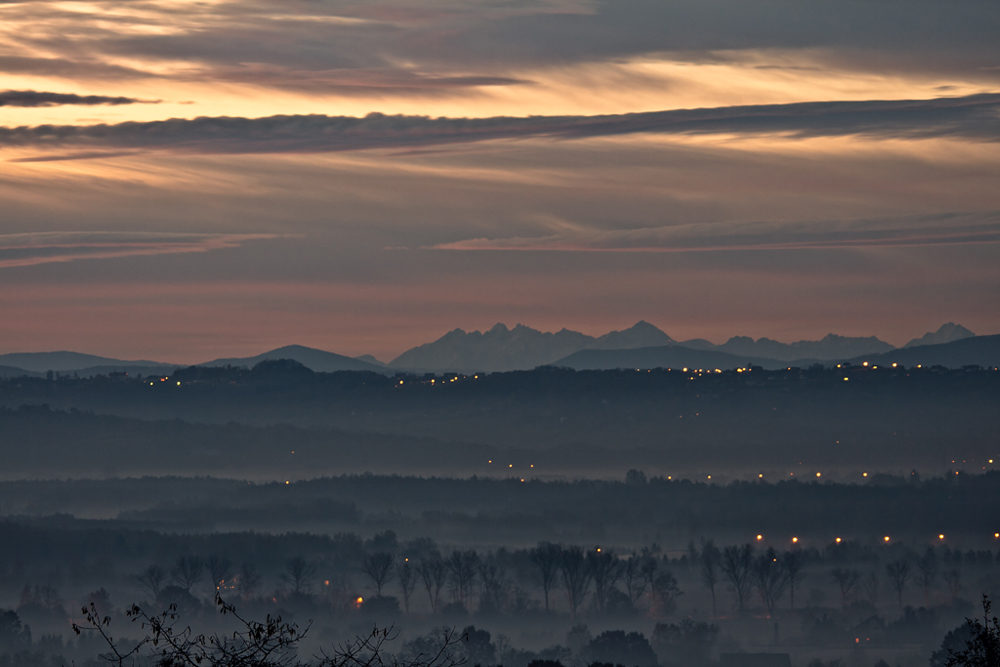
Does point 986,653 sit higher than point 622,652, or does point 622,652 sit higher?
point 986,653

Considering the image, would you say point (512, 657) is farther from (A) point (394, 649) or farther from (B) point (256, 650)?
(B) point (256, 650)

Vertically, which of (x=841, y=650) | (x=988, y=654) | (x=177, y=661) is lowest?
(x=841, y=650)

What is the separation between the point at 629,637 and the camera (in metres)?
175

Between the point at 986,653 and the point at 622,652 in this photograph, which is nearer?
the point at 986,653

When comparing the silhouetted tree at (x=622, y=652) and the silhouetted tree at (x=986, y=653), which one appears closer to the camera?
the silhouetted tree at (x=986, y=653)

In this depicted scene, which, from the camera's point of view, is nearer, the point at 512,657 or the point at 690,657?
the point at 512,657

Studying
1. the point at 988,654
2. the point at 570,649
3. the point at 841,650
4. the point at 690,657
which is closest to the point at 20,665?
the point at 570,649

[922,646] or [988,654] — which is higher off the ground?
[988,654]

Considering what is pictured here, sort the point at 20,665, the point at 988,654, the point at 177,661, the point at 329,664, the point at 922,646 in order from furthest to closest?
the point at 922,646, the point at 20,665, the point at 988,654, the point at 329,664, the point at 177,661

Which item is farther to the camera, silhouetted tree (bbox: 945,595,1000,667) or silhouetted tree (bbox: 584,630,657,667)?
silhouetted tree (bbox: 584,630,657,667)

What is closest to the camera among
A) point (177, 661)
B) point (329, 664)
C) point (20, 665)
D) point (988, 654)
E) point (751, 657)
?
point (177, 661)

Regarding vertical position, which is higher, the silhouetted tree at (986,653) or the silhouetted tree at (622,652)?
the silhouetted tree at (986,653)

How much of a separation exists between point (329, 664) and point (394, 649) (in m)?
184

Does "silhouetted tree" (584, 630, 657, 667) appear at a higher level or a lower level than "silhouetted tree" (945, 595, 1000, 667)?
lower
